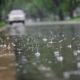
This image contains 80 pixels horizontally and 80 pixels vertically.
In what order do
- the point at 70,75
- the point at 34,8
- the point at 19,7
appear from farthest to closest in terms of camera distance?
the point at 19,7 → the point at 34,8 → the point at 70,75

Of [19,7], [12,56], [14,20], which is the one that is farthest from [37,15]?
[12,56]

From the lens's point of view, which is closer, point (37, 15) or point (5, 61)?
point (5, 61)

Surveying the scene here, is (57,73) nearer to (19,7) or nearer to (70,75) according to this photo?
(70,75)

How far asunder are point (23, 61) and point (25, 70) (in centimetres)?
168

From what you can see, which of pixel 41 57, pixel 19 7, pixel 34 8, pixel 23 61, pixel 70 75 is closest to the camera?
pixel 70 75

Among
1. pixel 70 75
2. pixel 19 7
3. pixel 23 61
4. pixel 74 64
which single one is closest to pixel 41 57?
pixel 23 61

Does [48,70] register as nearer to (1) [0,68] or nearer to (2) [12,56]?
(1) [0,68]

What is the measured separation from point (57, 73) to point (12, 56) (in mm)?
3807

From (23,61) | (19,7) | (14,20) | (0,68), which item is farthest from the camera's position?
(19,7)

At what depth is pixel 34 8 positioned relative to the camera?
10094 centimetres

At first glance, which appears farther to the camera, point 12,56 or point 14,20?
point 14,20

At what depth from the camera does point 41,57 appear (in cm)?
1088

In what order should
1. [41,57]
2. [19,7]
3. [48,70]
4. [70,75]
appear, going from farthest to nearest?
[19,7] < [41,57] < [48,70] < [70,75]

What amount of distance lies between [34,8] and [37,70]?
9291cm
